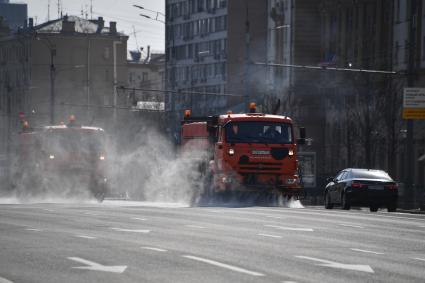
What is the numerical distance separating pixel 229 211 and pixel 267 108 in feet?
176

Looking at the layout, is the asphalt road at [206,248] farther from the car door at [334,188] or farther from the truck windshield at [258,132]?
the car door at [334,188]

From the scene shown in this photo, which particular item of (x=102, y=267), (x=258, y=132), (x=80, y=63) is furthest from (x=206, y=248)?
(x=80, y=63)

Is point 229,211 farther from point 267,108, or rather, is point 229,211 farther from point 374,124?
point 267,108

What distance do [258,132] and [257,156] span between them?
0.82 metres

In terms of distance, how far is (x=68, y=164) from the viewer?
48.7 m

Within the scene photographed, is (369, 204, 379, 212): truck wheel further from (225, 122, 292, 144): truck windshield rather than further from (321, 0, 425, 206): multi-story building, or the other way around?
(321, 0, 425, 206): multi-story building

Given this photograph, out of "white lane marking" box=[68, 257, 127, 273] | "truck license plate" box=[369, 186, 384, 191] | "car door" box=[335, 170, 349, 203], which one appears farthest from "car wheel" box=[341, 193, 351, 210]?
"white lane marking" box=[68, 257, 127, 273]

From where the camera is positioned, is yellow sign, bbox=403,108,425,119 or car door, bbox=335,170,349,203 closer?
car door, bbox=335,170,349,203

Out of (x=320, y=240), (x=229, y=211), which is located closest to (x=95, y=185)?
(x=229, y=211)

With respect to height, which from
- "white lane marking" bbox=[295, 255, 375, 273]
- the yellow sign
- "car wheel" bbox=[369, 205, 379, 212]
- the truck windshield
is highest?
the yellow sign

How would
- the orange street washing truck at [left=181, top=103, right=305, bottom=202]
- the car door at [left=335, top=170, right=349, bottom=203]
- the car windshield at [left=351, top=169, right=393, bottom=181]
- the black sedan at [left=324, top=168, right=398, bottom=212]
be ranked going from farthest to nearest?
the car door at [left=335, top=170, right=349, bottom=203], the car windshield at [left=351, top=169, right=393, bottom=181], the orange street washing truck at [left=181, top=103, right=305, bottom=202], the black sedan at [left=324, top=168, right=398, bottom=212]

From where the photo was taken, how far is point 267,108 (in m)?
91.9

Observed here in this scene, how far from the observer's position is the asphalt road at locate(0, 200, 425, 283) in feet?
60.1

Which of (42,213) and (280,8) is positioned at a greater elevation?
(280,8)
